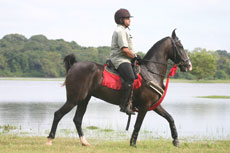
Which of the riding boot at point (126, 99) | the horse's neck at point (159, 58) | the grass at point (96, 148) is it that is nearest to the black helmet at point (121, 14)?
the horse's neck at point (159, 58)

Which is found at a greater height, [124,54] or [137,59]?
[124,54]

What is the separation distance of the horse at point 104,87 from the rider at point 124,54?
1.02ft

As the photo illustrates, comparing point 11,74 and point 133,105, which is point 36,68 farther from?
point 133,105

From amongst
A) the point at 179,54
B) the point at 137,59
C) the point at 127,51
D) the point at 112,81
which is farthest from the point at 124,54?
the point at 179,54

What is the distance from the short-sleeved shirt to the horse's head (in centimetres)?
129

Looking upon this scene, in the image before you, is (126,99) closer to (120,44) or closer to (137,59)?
(137,59)

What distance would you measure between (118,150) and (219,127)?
8.33m

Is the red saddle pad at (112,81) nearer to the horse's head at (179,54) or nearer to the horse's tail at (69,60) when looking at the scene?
the horse's tail at (69,60)

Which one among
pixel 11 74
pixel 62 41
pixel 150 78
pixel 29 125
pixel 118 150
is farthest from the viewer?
pixel 62 41

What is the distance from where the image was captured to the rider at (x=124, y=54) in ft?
29.3

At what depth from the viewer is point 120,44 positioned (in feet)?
29.4

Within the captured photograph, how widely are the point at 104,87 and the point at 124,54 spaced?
99 centimetres

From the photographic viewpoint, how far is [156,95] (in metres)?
9.30

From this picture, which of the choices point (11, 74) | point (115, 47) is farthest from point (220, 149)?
point (11, 74)
